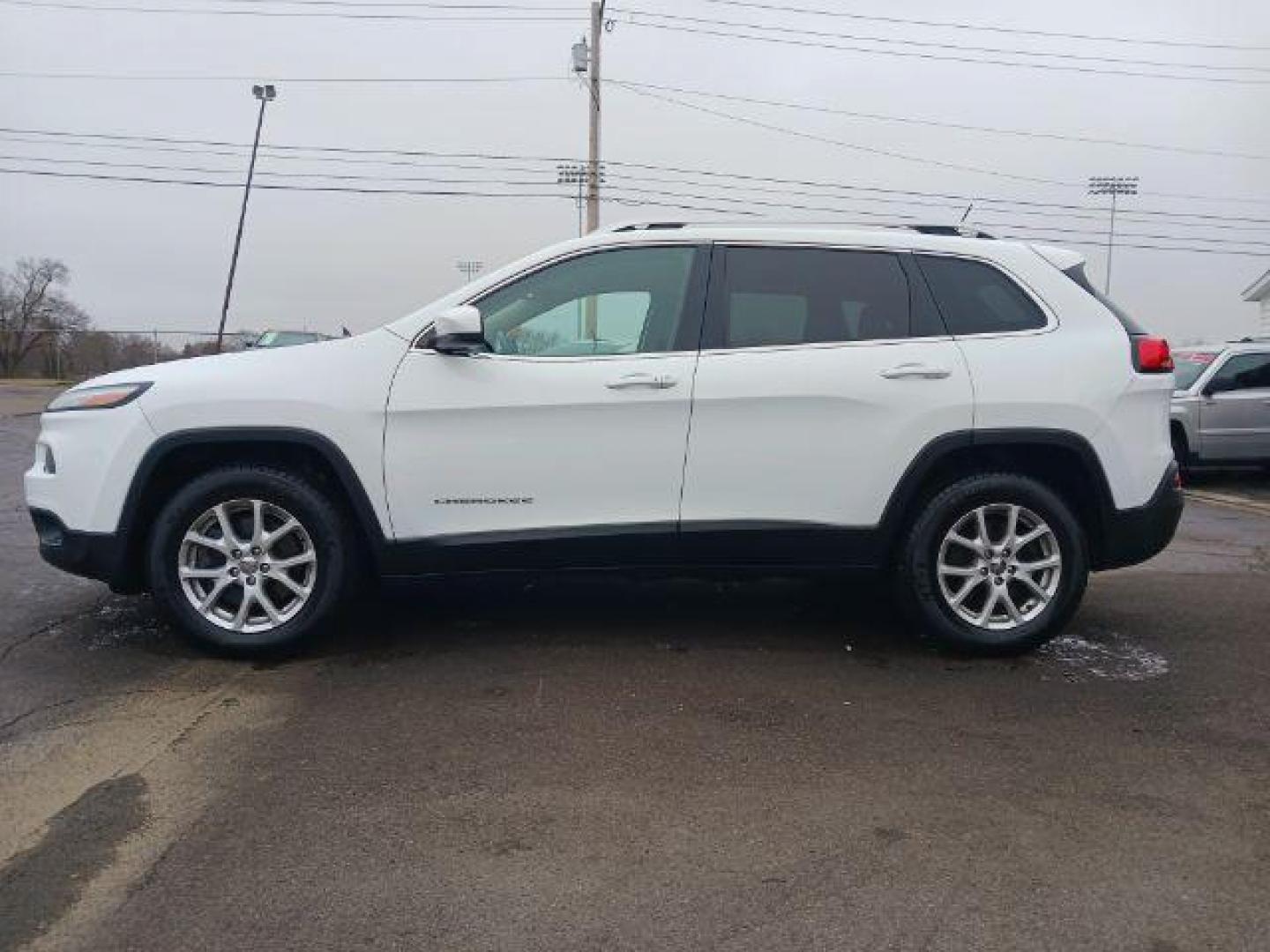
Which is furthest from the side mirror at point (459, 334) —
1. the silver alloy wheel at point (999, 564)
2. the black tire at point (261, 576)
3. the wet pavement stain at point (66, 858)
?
the silver alloy wheel at point (999, 564)

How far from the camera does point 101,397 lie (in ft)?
15.1

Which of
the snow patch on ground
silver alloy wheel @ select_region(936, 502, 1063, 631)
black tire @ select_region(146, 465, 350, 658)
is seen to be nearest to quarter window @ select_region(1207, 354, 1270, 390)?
the snow patch on ground

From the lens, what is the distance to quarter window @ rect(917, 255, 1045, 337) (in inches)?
189

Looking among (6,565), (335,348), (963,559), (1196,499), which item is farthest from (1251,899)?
(1196,499)

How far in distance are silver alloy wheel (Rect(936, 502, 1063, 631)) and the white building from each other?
35336 millimetres

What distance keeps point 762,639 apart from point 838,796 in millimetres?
1673

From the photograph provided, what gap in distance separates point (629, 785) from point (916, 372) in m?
2.25

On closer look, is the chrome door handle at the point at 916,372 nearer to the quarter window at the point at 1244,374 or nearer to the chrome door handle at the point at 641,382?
the chrome door handle at the point at 641,382

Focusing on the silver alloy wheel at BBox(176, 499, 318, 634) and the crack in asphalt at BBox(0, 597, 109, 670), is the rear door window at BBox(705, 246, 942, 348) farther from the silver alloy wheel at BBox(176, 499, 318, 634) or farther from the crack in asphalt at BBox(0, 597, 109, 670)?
the crack in asphalt at BBox(0, 597, 109, 670)

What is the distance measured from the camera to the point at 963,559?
4855 mm

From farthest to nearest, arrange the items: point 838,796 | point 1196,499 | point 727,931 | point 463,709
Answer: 1. point 1196,499
2. point 463,709
3. point 838,796
4. point 727,931

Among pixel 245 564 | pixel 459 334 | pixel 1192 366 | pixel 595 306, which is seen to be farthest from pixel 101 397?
pixel 1192 366

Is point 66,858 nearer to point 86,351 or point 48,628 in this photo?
point 48,628

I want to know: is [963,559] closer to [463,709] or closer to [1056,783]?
[1056,783]
